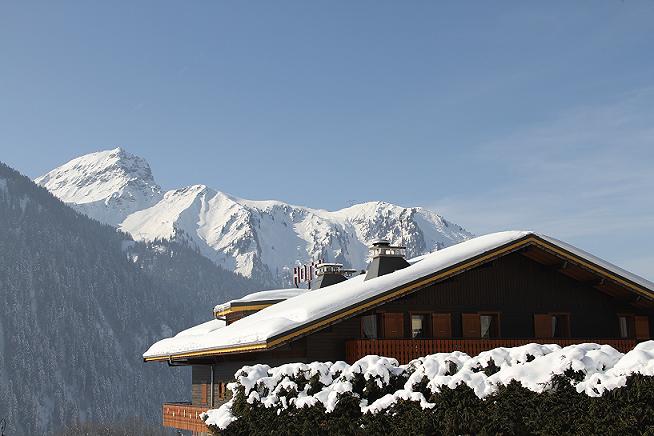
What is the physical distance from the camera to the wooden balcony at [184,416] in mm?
33281

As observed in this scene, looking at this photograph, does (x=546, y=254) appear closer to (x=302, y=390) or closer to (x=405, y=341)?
(x=405, y=341)

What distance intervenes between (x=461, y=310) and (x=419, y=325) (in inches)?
59.2

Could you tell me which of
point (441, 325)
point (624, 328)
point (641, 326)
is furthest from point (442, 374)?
point (641, 326)

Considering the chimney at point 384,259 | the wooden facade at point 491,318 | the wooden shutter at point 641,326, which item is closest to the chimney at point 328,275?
the chimney at point 384,259

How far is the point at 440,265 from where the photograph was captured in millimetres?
27328

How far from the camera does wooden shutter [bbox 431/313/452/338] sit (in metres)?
29.0

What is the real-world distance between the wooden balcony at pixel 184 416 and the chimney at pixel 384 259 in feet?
26.2

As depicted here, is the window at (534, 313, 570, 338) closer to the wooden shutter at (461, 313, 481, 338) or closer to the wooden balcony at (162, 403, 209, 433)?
the wooden shutter at (461, 313, 481, 338)

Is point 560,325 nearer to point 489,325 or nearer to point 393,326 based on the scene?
point 489,325

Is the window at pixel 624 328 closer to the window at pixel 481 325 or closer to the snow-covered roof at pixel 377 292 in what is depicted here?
the snow-covered roof at pixel 377 292

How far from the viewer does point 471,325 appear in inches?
1158

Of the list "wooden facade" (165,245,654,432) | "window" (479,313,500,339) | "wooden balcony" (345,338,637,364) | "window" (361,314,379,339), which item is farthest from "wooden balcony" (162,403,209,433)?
"window" (479,313,500,339)

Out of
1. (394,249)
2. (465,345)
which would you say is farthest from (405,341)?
(394,249)

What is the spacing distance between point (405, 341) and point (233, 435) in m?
9.77
